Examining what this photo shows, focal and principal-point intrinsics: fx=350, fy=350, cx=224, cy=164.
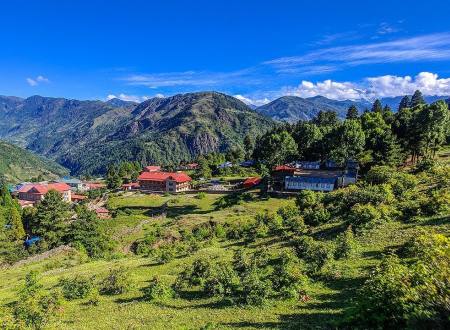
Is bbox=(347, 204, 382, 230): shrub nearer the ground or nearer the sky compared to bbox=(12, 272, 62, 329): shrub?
nearer the sky

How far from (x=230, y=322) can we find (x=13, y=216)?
76.4 metres

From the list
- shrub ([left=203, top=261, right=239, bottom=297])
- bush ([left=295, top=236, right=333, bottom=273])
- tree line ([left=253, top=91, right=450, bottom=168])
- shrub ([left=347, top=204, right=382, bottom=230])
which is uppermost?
tree line ([left=253, top=91, right=450, bottom=168])

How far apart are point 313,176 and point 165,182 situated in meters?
55.4

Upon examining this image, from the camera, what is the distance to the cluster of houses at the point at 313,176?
79.4 m

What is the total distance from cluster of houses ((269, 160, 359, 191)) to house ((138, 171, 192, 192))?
39.3 meters

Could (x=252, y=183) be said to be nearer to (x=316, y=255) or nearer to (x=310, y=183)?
(x=310, y=183)

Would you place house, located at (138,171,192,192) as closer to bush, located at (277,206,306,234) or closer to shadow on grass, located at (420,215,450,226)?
bush, located at (277,206,306,234)

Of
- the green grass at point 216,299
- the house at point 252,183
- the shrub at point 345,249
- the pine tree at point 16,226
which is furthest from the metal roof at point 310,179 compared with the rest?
the pine tree at point 16,226

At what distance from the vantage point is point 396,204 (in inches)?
1523


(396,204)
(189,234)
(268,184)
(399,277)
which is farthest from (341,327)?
(268,184)

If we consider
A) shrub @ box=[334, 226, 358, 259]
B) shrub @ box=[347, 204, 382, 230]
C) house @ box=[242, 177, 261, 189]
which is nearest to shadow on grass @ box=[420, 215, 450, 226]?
shrub @ box=[347, 204, 382, 230]

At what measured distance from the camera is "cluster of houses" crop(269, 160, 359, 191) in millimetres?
79375

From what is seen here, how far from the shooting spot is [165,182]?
12031 centimetres

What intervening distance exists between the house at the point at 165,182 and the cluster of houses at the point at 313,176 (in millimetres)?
39276
